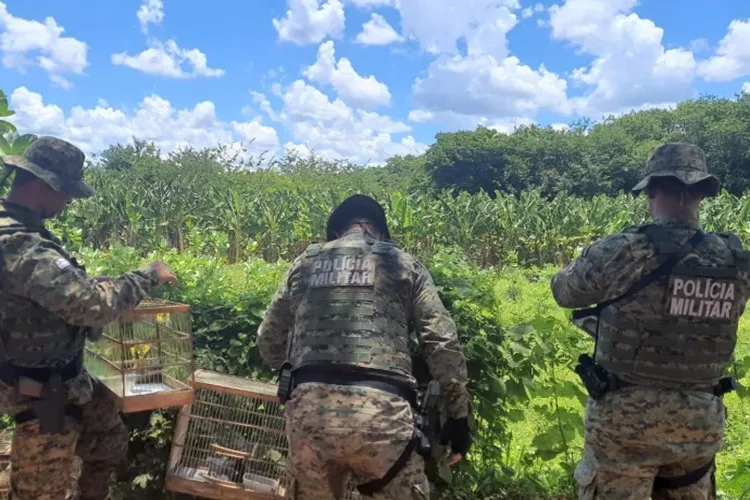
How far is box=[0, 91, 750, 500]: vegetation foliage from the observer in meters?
3.69

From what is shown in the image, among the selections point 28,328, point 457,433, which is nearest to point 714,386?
point 457,433

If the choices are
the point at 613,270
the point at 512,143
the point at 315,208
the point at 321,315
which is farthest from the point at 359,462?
the point at 512,143

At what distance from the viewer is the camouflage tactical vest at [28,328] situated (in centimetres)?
280

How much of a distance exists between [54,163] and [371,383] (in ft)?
5.86

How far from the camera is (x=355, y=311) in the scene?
2682 millimetres

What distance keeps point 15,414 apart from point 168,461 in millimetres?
868

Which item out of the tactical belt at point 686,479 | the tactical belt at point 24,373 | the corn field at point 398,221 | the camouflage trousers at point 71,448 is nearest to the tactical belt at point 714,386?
the tactical belt at point 686,479

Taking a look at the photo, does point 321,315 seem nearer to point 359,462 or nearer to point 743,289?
point 359,462

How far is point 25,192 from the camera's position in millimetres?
2922

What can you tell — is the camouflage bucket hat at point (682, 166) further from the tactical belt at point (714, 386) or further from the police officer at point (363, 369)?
the police officer at point (363, 369)

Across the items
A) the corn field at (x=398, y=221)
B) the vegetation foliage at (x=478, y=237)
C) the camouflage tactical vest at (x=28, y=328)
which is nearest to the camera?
the camouflage tactical vest at (x=28, y=328)

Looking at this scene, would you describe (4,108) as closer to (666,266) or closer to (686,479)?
(666,266)

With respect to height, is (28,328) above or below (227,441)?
above

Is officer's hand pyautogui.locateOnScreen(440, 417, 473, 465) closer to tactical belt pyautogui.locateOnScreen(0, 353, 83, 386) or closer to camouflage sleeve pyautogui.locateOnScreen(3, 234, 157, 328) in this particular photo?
camouflage sleeve pyautogui.locateOnScreen(3, 234, 157, 328)
